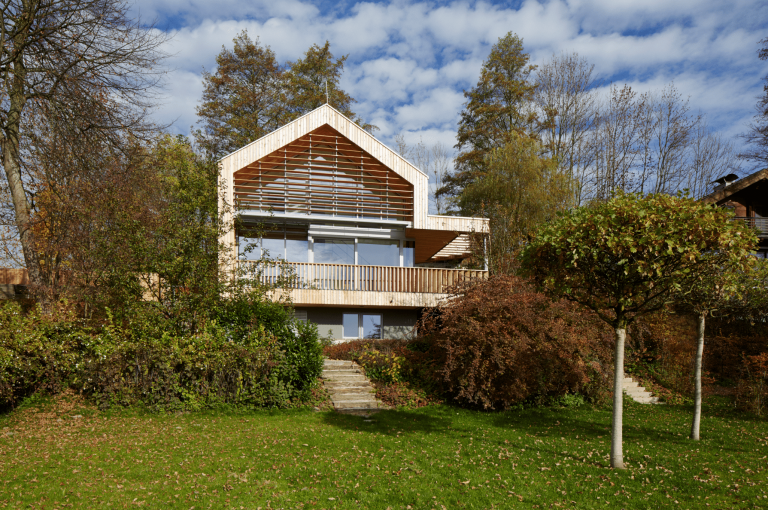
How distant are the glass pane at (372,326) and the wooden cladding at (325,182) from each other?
3.96m

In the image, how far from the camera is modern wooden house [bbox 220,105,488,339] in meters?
16.8

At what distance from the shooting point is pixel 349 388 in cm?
1212

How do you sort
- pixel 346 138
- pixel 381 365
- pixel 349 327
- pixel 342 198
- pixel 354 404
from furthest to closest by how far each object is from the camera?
pixel 346 138, pixel 342 198, pixel 349 327, pixel 381 365, pixel 354 404

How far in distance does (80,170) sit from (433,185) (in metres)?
27.8

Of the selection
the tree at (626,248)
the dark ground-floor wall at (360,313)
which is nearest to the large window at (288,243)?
the dark ground-floor wall at (360,313)

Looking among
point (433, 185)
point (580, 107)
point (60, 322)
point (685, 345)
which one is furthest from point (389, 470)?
point (433, 185)

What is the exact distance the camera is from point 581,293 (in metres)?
7.70

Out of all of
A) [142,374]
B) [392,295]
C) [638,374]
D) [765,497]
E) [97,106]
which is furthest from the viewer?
[392,295]

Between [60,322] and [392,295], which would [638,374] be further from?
[60,322]

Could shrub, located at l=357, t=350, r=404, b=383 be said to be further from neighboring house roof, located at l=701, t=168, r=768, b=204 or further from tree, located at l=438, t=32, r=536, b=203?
neighboring house roof, located at l=701, t=168, r=768, b=204

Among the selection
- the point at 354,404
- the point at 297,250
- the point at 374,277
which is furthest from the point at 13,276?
the point at 354,404

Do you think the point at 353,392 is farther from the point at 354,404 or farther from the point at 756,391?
the point at 756,391

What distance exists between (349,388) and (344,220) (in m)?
7.67

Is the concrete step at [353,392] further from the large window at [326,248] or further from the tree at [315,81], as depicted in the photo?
the tree at [315,81]
